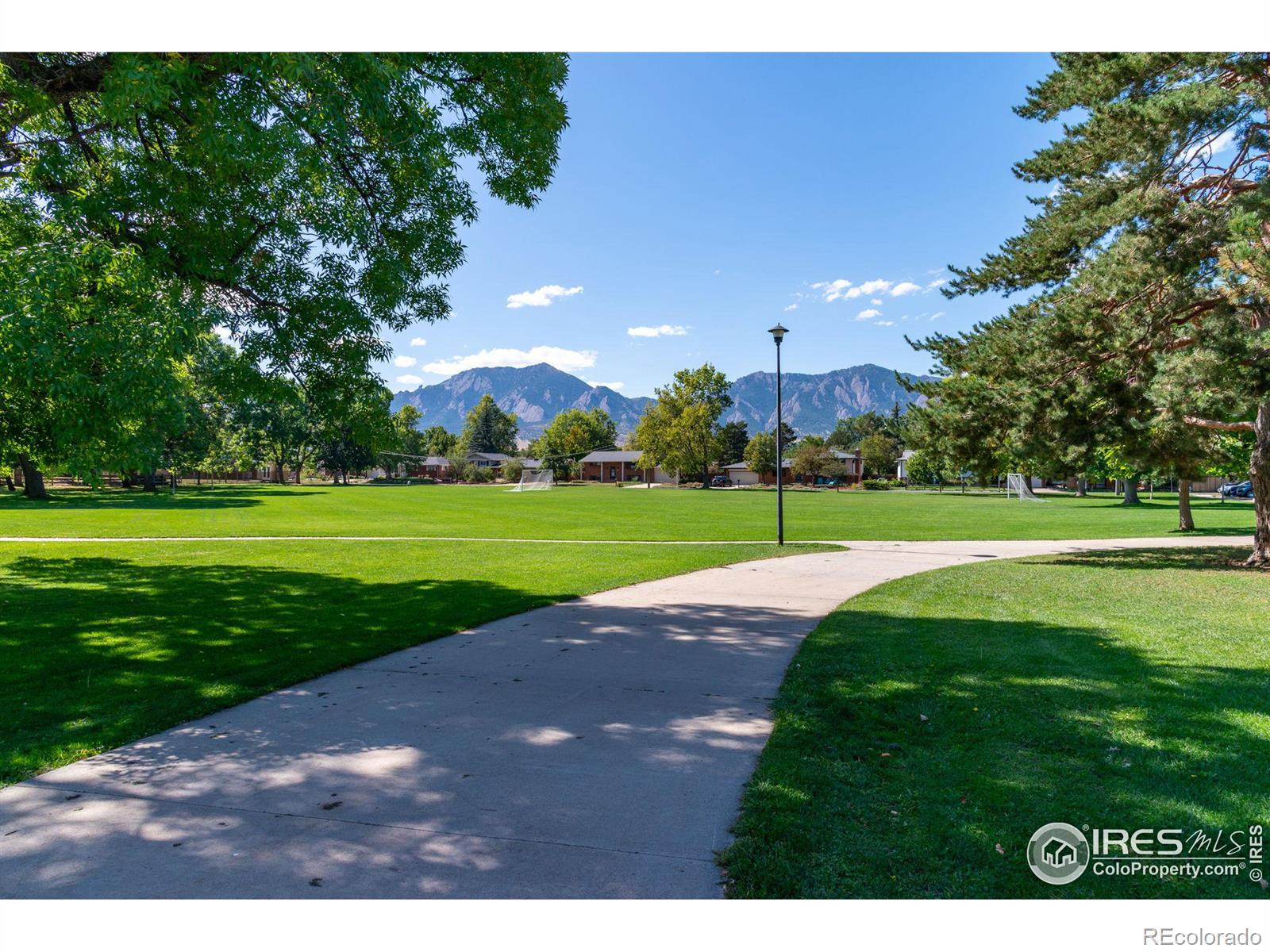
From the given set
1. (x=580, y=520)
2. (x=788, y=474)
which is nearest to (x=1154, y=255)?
(x=580, y=520)

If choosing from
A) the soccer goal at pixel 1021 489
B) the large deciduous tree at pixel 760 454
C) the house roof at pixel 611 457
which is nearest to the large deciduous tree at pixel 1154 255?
the soccer goal at pixel 1021 489

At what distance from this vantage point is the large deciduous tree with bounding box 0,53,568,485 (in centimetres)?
556

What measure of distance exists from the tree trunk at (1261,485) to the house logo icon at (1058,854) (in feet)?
47.1

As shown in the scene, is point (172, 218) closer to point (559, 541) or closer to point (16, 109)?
point (16, 109)

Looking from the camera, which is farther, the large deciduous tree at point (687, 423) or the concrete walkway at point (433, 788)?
the large deciduous tree at point (687, 423)

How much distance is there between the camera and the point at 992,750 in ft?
14.7

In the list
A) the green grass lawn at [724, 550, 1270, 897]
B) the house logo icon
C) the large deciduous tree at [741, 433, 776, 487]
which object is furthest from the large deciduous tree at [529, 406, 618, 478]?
the house logo icon

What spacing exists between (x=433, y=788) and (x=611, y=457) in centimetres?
11566

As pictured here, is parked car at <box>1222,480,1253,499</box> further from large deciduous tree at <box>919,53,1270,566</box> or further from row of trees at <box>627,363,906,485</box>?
large deciduous tree at <box>919,53,1270,566</box>

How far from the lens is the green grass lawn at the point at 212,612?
5352 mm

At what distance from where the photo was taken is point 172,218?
7719 millimetres

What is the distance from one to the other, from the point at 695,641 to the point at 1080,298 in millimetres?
10507

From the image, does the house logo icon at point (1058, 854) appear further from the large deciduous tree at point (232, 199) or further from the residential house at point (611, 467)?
the residential house at point (611, 467)

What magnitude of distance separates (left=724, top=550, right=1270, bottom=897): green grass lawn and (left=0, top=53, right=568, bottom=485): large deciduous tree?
5961mm
